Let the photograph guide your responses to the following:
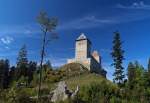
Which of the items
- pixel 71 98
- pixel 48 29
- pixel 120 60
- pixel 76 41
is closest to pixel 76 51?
pixel 76 41

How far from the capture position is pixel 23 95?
172 ft

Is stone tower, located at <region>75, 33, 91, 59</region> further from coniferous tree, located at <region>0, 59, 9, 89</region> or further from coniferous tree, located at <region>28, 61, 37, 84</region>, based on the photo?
coniferous tree, located at <region>0, 59, 9, 89</region>

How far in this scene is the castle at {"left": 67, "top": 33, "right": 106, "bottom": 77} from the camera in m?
125

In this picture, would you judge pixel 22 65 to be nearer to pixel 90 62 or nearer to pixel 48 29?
pixel 90 62

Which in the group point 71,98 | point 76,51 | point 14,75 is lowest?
point 71,98

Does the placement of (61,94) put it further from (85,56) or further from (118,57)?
(85,56)

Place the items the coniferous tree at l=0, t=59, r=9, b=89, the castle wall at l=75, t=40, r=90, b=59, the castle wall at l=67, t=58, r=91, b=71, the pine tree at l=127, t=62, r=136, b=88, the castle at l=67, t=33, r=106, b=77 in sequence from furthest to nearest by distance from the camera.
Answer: the castle wall at l=75, t=40, r=90, b=59, the castle at l=67, t=33, r=106, b=77, the castle wall at l=67, t=58, r=91, b=71, the coniferous tree at l=0, t=59, r=9, b=89, the pine tree at l=127, t=62, r=136, b=88

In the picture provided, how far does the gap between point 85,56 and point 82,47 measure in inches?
177

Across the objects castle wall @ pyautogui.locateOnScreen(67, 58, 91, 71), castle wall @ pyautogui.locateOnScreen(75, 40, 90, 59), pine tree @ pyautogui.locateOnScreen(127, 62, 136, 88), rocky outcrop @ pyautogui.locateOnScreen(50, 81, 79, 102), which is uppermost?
castle wall @ pyautogui.locateOnScreen(75, 40, 90, 59)

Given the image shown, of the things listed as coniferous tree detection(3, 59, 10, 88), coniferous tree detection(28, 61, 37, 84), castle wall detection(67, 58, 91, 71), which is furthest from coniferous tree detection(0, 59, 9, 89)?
castle wall detection(67, 58, 91, 71)

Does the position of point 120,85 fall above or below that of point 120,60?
below

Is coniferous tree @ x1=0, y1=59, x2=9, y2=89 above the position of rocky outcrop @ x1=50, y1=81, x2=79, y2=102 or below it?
above

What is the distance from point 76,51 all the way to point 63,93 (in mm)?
69021

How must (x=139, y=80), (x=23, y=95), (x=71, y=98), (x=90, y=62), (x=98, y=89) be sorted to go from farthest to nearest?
(x=90, y=62), (x=139, y=80), (x=98, y=89), (x=71, y=98), (x=23, y=95)
